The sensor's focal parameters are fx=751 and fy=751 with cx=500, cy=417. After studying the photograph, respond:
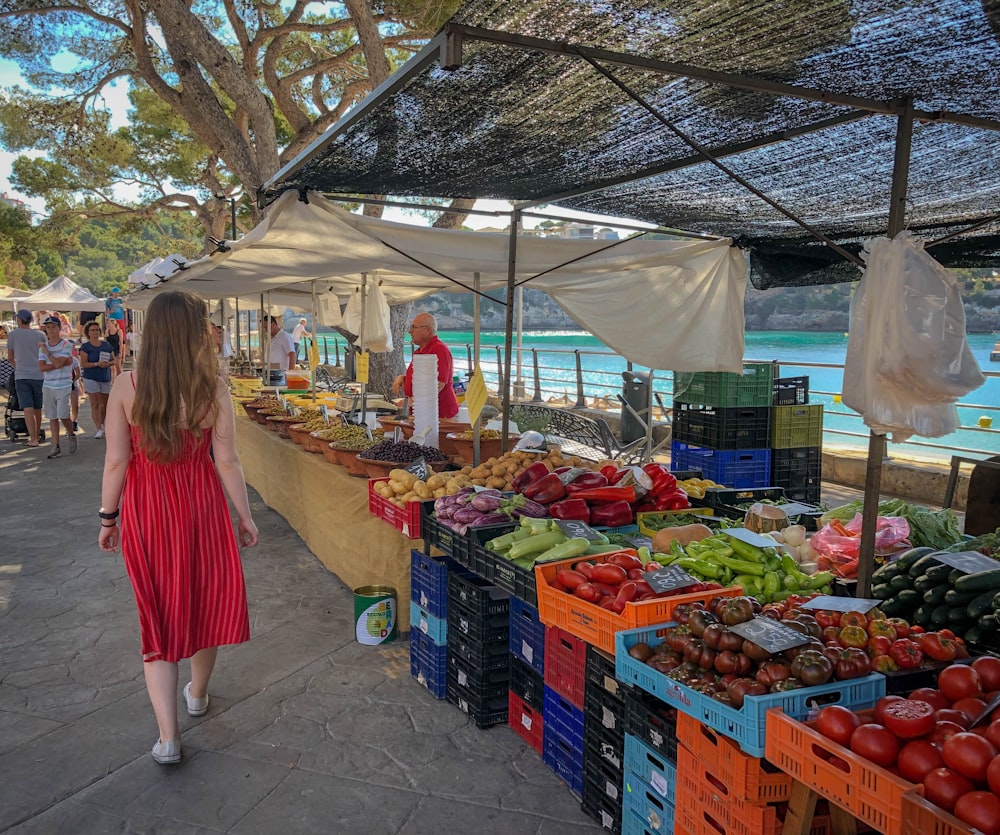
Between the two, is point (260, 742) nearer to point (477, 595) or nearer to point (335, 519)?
point (477, 595)

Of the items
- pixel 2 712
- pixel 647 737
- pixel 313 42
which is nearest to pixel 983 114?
pixel 647 737

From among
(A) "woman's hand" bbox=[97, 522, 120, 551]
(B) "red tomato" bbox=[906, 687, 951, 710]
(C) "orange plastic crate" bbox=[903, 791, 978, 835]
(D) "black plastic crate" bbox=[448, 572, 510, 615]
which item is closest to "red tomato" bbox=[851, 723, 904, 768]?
(C) "orange plastic crate" bbox=[903, 791, 978, 835]

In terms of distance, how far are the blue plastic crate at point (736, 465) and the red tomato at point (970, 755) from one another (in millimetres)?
5199

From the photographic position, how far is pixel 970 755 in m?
1.57

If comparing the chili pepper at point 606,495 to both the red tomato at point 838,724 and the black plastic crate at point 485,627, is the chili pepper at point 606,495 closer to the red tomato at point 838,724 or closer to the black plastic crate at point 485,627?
the black plastic crate at point 485,627

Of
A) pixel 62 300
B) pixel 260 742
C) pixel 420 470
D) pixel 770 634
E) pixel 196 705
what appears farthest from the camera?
pixel 62 300

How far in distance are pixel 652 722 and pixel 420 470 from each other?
7.84 feet

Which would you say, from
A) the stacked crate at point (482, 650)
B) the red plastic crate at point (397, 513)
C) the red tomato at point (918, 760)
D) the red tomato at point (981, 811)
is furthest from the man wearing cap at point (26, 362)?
the red tomato at point (981, 811)

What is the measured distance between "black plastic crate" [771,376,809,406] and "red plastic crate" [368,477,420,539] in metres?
4.06

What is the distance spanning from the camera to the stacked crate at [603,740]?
2.64m

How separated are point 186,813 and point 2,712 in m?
1.45

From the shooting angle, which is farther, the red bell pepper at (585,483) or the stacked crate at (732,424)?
the stacked crate at (732,424)

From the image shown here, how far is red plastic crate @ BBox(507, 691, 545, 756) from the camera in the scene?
3.26 metres

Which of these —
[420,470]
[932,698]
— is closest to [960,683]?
[932,698]
